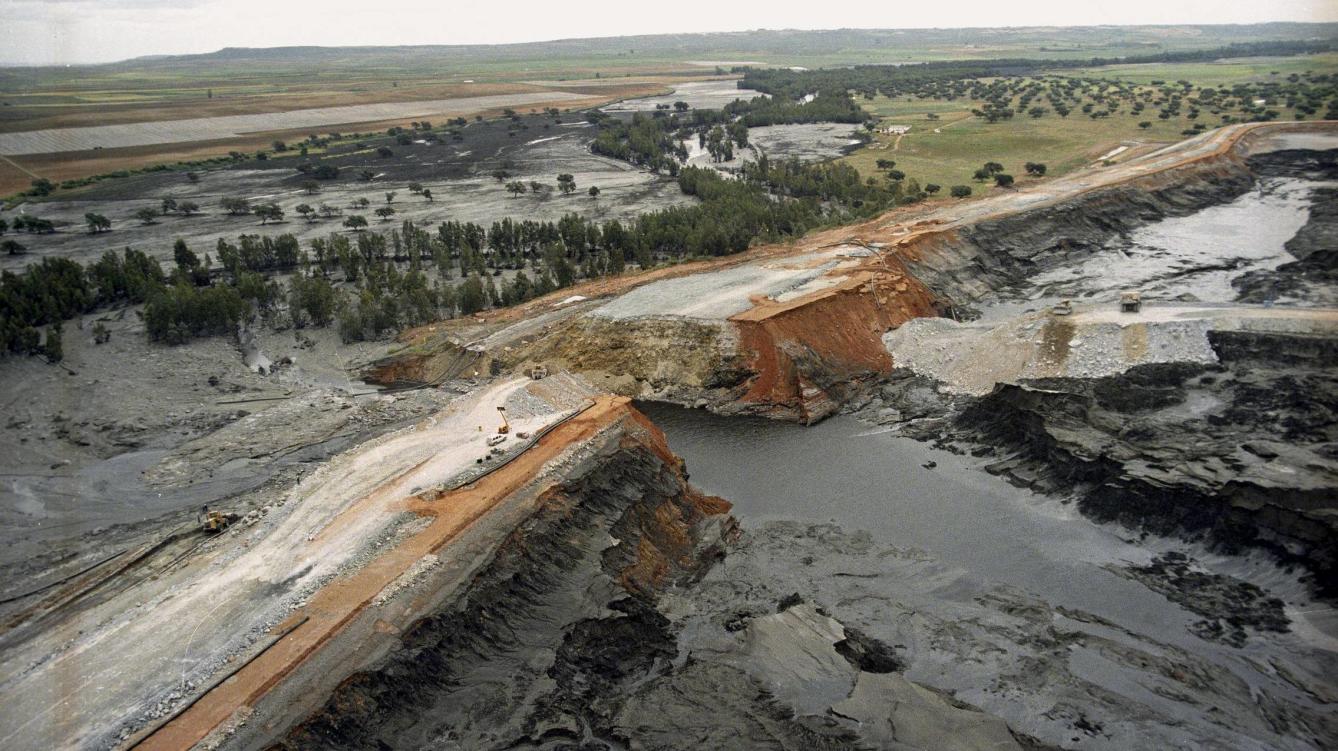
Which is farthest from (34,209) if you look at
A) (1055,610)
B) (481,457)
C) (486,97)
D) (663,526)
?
(486,97)

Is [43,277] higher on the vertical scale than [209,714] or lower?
higher

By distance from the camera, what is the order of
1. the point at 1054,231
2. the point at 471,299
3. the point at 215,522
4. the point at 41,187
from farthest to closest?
1. the point at 41,187
2. the point at 1054,231
3. the point at 471,299
4. the point at 215,522

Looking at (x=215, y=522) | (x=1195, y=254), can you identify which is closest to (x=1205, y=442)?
(x=215, y=522)

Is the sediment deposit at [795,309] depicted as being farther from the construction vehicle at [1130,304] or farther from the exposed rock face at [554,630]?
the exposed rock face at [554,630]

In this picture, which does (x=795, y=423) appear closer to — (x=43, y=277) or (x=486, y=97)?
(x=43, y=277)

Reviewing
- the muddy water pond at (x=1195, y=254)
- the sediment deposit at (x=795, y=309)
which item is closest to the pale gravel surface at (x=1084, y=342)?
the sediment deposit at (x=795, y=309)

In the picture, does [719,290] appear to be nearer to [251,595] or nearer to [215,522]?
[215,522]
